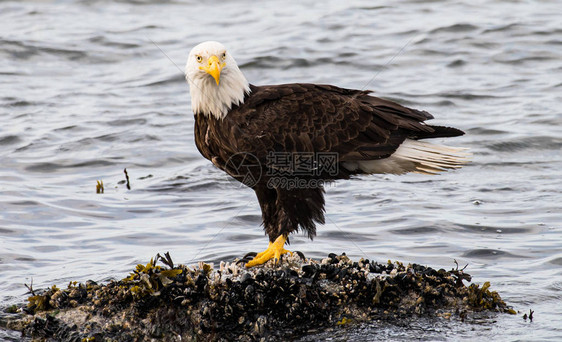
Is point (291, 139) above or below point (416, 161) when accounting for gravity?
above

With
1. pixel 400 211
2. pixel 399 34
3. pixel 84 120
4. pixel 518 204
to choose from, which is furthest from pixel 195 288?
pixel 399 34

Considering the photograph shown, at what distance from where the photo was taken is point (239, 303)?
471 centimetres

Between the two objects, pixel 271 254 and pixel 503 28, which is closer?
pixel 271 254

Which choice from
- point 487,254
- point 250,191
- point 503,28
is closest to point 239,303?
point 487,254

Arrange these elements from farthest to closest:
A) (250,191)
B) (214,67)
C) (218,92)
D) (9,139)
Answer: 1. (9,139)
2. (250,191)
3. (218,92)
4. (214,67)

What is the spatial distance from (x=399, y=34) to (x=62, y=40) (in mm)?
6754

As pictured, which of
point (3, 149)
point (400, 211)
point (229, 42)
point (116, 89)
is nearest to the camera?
point (400, 211)

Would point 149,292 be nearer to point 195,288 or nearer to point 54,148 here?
point 195,288

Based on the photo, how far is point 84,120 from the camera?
1108 cm

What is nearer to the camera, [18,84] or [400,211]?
[400,211]

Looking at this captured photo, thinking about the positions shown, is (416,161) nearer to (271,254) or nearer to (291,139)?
(291,139)

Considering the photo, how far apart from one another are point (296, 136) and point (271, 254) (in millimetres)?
912

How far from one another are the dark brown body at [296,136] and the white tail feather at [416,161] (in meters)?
0.08

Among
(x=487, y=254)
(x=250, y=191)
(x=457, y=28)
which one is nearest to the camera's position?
(x=487, y=254)
